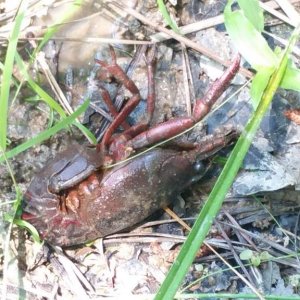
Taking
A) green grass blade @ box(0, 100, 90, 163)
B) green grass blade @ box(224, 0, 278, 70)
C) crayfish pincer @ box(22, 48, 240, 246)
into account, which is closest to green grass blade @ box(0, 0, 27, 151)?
green grass blade @ box(0, 100, 90, 163)

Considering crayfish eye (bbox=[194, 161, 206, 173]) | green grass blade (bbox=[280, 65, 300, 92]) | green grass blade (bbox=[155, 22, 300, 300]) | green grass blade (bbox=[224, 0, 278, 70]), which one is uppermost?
green grass blade (bbox=[224, 0, 278, 70])

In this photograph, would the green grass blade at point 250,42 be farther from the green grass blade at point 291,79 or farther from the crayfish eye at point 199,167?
the crayfish eye at point 199,167

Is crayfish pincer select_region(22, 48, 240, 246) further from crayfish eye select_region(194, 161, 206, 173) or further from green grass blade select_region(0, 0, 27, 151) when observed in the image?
green grass blade select_region(0, 0, 27, 151)

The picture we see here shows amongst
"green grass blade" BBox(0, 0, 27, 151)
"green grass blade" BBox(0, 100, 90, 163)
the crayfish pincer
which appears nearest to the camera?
"green grass blade" BBox(0, 0, 27, 151)

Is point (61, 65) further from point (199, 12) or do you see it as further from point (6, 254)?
point (6, 254)

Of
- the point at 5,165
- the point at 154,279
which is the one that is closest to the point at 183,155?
the point at 154,279

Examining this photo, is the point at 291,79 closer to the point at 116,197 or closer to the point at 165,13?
the point at 165,13

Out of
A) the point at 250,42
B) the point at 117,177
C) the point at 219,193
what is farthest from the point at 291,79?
the point at 117,177
